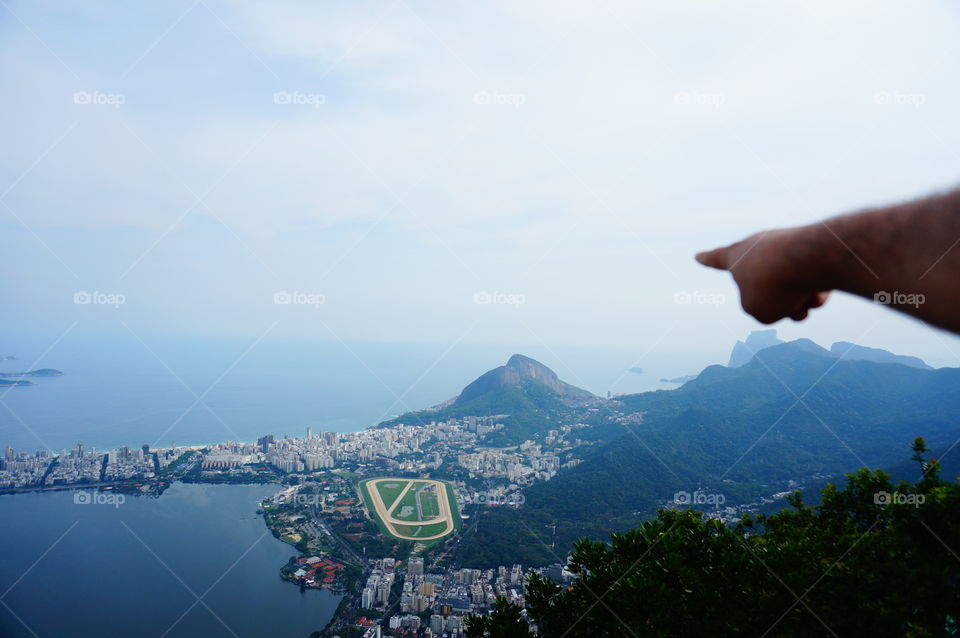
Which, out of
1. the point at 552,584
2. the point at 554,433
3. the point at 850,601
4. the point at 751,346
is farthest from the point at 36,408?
the point at 751,346

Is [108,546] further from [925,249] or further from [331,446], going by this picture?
[925,249]

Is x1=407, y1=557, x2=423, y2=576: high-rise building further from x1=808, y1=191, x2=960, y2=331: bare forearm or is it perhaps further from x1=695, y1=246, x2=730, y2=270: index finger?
x1=808, y1=191, x2=960, y2=331: bare forearm

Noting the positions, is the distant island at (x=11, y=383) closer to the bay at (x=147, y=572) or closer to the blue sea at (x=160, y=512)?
the blue sea at (x=160, y=512)

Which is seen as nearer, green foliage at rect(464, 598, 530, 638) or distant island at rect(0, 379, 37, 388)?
green foliage at rect(464, 598, 530, 638)

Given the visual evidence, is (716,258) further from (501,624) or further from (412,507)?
(412,507)

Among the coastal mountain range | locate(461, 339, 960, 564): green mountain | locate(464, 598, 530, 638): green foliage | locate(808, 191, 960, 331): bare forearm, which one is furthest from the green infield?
locate(808, 191, 960, 331): bare forearm

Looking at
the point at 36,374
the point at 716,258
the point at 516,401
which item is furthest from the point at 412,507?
the point at 36,374
